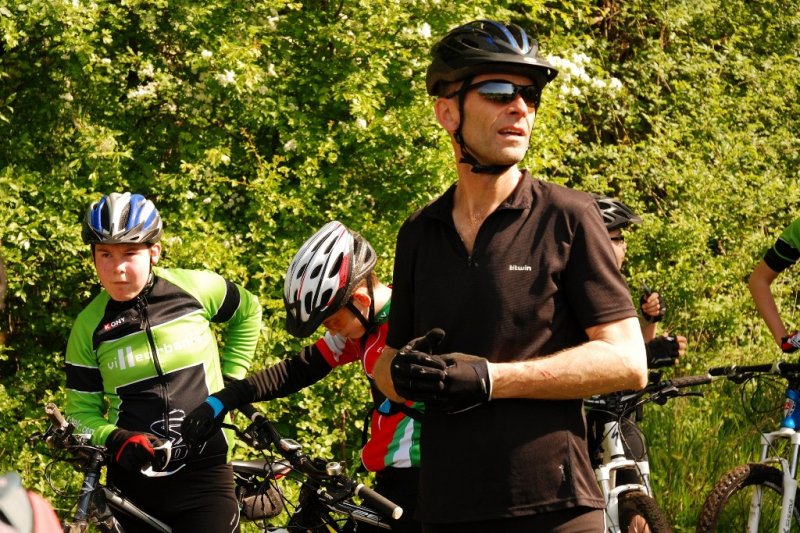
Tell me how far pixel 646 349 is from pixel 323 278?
6.79 ft

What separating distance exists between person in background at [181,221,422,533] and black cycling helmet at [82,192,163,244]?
112 cm

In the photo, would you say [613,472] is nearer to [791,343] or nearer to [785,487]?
[785,487]

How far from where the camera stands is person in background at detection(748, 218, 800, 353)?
7.18 meters

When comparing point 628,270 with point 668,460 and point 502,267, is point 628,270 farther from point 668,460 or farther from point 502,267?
point 502,267

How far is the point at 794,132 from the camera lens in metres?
12.9

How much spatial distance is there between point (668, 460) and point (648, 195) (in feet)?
12.9

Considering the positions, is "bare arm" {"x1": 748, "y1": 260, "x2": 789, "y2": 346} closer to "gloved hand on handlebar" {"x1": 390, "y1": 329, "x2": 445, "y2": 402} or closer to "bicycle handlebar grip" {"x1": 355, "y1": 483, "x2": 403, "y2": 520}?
"bicycle handlebar grip" {"x1": 355, "y1": 483, "x2": 403, "y2": 520}

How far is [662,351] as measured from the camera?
602cm

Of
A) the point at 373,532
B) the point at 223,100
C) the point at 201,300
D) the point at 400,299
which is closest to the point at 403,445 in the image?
the point at 373,532

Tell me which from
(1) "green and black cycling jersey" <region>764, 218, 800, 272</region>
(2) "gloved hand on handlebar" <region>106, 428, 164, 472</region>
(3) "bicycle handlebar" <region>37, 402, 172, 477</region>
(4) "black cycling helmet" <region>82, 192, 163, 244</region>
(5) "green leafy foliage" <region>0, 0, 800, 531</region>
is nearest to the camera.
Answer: (2) "gloved hand on handlebar" <region>106, 428, 164, 472</region>

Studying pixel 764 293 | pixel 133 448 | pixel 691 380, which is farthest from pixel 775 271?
pixel 133 448

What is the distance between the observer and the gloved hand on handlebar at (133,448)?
16.9ft

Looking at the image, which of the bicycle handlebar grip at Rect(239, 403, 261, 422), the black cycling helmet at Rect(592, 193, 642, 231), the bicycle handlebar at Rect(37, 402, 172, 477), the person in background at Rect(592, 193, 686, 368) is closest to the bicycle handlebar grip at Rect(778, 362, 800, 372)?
the person in background at Rect(592, 193, 686, 368)

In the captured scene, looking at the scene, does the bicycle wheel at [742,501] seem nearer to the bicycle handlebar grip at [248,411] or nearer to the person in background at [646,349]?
the person in background at [646,349]
